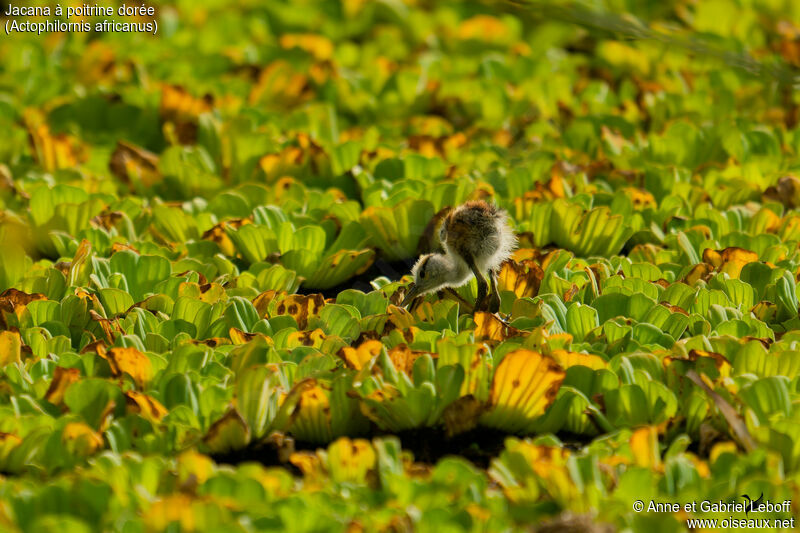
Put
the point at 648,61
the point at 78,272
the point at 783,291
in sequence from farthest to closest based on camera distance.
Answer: the point at 648,61
the point at 78,272
the point at 783,291

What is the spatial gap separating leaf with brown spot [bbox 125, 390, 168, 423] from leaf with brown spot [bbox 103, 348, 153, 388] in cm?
15

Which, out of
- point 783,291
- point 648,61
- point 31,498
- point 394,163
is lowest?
point 31,498

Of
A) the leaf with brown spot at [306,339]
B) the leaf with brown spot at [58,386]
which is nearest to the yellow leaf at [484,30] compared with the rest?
the leaf with brown spot at [306,339]

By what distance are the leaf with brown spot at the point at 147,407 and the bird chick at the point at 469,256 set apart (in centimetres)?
103

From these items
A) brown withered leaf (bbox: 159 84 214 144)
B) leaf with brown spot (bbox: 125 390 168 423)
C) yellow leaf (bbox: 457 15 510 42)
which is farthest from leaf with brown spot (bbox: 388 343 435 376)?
yellow leaf (bbox: 457 15 510 42)

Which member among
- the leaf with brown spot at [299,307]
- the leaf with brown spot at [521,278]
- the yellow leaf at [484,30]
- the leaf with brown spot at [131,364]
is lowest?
the leaf with brown spot at [131,364]

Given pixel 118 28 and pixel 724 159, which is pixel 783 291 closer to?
pixel 724 159

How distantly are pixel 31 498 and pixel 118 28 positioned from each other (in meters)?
5.00

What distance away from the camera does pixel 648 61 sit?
633 centimetres

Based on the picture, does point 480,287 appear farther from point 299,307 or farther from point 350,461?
point 350,461

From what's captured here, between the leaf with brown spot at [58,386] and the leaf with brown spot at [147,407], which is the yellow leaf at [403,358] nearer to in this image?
the leaf with brown spot at [147,407]

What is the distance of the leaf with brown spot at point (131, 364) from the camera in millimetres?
2941

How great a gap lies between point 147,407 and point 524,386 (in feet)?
3.33

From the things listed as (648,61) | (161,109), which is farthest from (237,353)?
(648,61)
